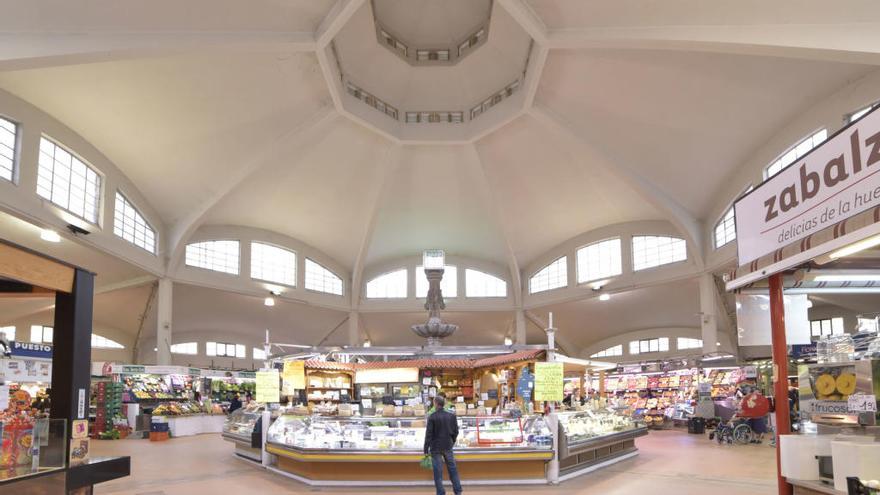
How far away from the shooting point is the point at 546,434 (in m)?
9.66

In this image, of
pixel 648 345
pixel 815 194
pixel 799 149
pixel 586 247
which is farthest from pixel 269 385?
pixel 648 345

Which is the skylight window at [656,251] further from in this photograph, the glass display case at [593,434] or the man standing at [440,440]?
the man standing at [440,440]

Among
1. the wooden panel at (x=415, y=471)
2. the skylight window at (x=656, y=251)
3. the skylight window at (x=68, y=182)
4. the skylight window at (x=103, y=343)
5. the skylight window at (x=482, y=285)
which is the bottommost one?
the wooden panel at (x=415, y=471)

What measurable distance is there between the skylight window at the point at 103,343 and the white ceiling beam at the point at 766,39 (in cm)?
2044

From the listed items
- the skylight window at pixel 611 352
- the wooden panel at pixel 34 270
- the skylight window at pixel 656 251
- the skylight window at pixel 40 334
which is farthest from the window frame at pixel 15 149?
the skylight window at pixel 611 352

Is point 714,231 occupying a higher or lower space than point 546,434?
higher

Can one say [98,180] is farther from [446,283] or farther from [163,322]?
[446,283]

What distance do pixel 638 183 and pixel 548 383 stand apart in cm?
1153

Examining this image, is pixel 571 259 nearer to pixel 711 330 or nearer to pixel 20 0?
pixel 711 330

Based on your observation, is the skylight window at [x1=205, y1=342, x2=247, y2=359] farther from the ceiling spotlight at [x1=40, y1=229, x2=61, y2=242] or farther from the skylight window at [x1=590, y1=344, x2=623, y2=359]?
the skylight window at [x1=590, y1=344, x2=623, y2=359]

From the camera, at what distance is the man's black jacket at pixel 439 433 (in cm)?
826

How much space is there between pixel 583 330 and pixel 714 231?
9416mm

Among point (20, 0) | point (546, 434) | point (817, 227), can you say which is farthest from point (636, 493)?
point (20, 0)

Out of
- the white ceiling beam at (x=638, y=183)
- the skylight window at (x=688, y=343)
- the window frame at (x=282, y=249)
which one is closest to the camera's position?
the white ceiling beam at (x=638, y=183)
